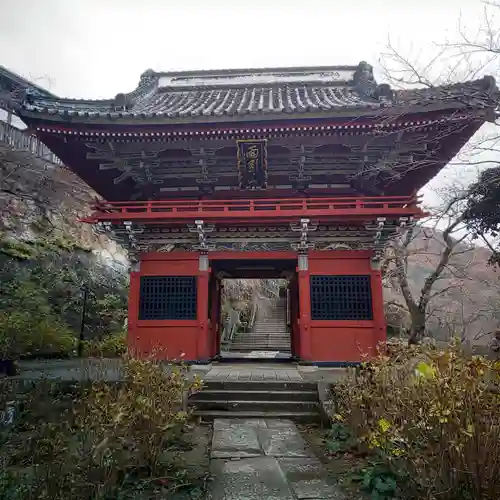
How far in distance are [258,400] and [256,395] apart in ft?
0.33

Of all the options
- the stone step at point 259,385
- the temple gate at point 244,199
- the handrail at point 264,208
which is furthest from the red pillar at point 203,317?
the stone step at point 259,385

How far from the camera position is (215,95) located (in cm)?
1361

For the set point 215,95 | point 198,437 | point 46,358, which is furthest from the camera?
point 215,95

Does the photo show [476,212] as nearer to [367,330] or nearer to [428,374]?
[367,330]

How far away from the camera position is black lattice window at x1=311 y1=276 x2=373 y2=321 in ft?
33.0

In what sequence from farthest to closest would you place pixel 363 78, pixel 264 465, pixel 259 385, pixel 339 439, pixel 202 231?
1. pixel 363 78
2. pixel 202 231
3. pixel 259 385
4. pixel 339 439
5. pixel 264 465

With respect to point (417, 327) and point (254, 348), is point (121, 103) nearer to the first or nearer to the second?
point (417, 327)

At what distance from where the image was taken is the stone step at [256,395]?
6.86m

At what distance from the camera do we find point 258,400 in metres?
6.88

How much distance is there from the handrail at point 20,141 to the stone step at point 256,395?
47.2ft

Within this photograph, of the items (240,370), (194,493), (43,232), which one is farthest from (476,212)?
(43,232)

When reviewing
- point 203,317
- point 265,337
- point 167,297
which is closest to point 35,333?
point 167,297

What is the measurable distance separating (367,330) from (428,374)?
6.95m

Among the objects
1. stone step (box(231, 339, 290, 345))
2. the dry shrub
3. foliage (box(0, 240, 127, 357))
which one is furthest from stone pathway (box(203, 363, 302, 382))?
stone step (box(231, 339, 290, 345))
